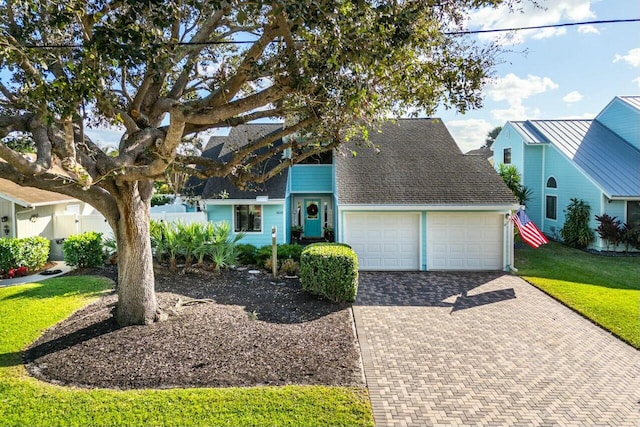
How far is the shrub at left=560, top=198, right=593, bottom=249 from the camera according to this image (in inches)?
692

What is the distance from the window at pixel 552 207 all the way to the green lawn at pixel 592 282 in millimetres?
2560

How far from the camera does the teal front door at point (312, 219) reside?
1998 centimetres

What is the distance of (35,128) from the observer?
625 centimetres

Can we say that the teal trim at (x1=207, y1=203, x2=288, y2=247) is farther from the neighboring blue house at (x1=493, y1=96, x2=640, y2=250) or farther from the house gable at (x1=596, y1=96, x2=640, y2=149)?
the house gable at (x1=596, y1=96, x2=640, y2=149)

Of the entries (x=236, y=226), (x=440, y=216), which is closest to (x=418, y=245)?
(x=440, y=216)

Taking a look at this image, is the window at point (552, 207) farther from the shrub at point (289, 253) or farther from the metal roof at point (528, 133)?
the shrub at point (289, 253)

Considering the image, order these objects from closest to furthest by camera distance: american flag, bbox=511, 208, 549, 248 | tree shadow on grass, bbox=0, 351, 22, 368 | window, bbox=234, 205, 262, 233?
tree shadow on grass, bbox=0, 351, 22, 368
american flag, bbox=511, 208, 549, 248
window, bbox=234, 205, 262, 233

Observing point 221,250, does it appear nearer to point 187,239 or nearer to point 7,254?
point 187,239

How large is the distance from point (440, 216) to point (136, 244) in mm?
10245

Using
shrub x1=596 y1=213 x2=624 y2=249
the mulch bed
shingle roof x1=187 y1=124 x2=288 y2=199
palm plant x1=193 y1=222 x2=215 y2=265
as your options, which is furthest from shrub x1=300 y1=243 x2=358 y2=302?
shrub x1=596 y1=213 x2=624 y2=249

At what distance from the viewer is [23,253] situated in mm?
12992

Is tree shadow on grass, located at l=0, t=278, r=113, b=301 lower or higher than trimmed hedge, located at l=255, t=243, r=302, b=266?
lower

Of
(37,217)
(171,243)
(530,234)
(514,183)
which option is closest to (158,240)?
(171,243)

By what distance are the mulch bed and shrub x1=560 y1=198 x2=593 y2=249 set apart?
13.9 meters
